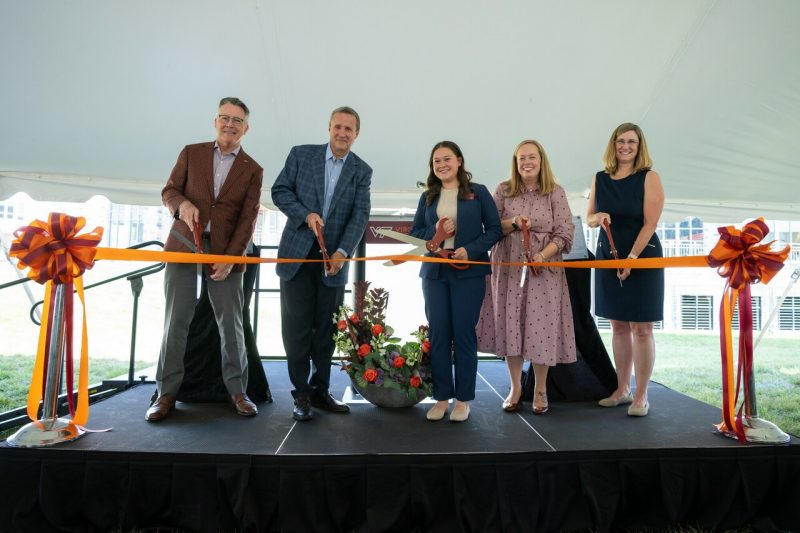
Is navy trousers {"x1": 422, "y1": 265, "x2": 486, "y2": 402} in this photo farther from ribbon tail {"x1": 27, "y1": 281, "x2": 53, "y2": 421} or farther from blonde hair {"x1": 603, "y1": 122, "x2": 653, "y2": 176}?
ribbon tail {"x1": 27, "y1": 281, "x2": 53, "y2": 421}

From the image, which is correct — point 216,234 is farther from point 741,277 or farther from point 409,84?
point 741,277

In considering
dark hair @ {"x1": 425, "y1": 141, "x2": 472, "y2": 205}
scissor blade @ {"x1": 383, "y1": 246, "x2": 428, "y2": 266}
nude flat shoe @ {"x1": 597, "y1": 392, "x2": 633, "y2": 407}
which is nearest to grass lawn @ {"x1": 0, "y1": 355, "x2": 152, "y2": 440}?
scissor blade @ {"x1": 383, "y1": 246, "x2": 428, "y2": 266}

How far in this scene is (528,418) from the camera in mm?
2221

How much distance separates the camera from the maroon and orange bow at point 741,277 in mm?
1900

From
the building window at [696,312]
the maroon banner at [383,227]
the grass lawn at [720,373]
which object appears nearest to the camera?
the grass lawn at [720,373]

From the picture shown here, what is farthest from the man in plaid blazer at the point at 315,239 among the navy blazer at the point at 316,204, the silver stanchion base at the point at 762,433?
the silver stanchion base at the point at 762,433

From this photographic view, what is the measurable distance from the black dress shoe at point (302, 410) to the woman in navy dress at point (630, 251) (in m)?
1.55

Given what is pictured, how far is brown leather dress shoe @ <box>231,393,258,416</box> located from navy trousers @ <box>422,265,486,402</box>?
0.88m

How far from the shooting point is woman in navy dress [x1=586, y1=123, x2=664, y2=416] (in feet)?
7.52

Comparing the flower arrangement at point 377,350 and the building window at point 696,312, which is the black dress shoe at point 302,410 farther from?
the building window at point 696,312

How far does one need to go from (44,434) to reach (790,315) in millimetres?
13416

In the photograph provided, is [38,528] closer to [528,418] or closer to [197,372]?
[197,372]

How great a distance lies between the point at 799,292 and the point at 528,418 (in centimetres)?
1243

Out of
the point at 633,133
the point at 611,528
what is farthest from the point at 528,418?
the point at 633,133
